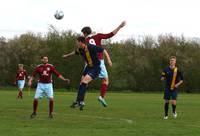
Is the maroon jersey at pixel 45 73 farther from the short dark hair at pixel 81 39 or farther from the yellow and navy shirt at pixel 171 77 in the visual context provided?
the yellow and navy shirt at pixel 171 77

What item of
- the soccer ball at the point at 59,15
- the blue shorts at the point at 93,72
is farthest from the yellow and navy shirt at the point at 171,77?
the soccer ball at the point at 59,15

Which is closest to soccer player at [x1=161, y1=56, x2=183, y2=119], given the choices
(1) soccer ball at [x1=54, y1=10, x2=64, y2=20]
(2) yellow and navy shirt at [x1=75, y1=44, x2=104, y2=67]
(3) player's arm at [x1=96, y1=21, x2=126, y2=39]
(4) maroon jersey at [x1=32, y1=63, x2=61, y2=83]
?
(3) player's arm at [x1=96, y1=21, x2=126, y2=39]

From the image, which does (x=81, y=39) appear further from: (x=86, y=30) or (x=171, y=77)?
(x=171, y=77)

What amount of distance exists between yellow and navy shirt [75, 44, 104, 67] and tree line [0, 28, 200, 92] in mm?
58969

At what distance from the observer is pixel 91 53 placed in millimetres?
17312

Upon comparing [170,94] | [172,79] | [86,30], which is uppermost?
[86,30]

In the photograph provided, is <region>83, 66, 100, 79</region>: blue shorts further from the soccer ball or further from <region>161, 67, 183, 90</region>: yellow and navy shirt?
the soccer ball

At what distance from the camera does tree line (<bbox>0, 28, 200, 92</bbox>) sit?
78000mm

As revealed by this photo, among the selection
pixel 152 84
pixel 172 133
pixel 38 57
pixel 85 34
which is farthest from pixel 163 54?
pixel 172 133

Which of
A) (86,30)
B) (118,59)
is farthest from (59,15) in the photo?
(118,59)

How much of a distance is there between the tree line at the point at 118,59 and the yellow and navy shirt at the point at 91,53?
58969 mm

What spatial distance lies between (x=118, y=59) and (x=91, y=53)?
222 ft

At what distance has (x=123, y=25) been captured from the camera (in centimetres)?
1725

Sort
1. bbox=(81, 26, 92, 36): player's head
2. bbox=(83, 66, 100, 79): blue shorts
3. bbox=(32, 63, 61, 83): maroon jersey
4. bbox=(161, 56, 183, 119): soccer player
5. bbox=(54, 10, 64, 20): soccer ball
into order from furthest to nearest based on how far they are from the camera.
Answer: bbox=(54, 10, 64, 20): soccer ball < bbox=(161, 56, 183, 119): soccer player < bbox=(81, 26, 92, 36): player's head < bbox=(83, 66, 100, 79): blue shorts < bbox=(32, 63, 61, 83): maroon jersey
